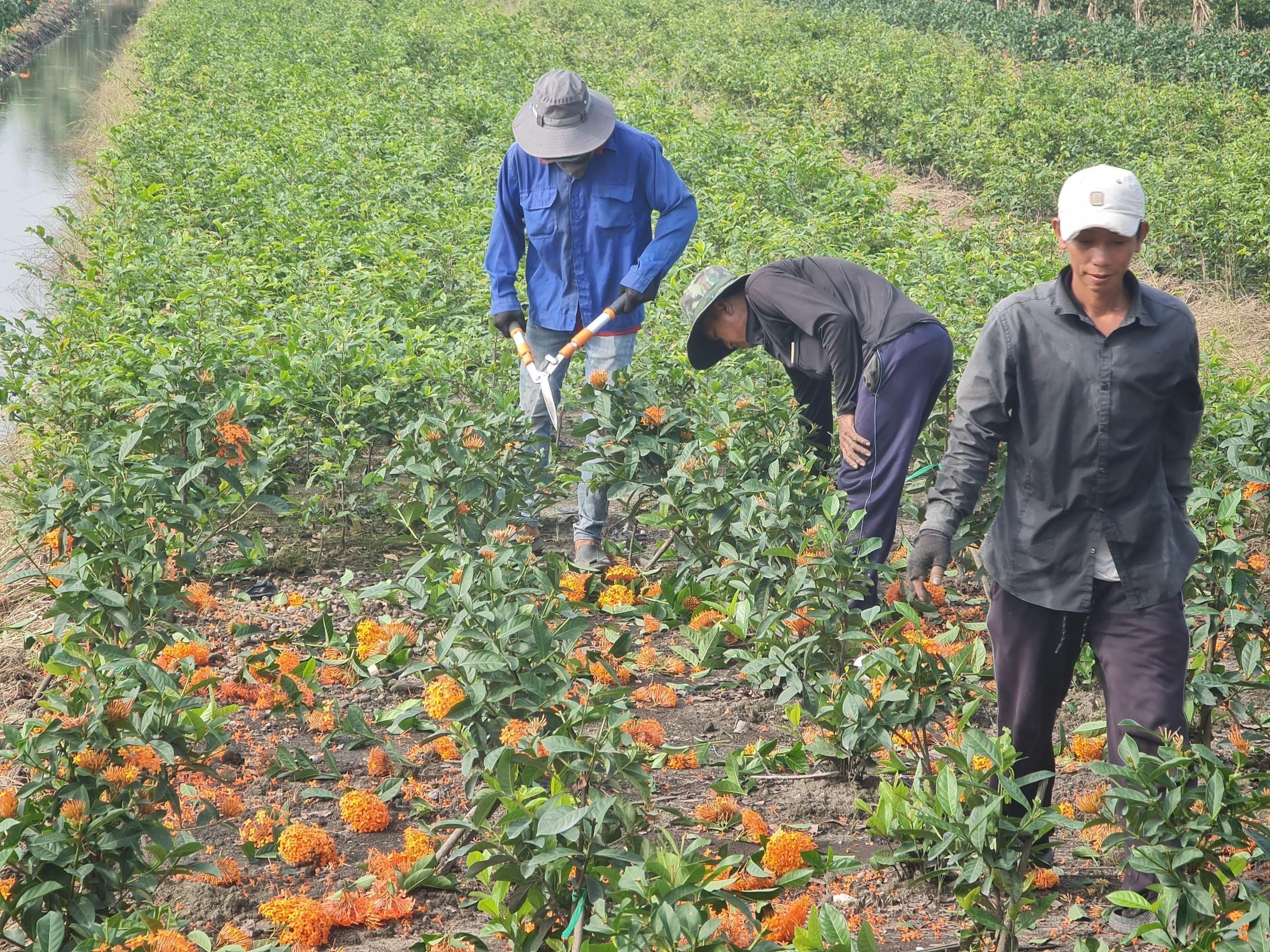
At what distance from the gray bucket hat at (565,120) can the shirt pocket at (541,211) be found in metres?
0.19

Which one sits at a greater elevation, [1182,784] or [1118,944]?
[1182,784]

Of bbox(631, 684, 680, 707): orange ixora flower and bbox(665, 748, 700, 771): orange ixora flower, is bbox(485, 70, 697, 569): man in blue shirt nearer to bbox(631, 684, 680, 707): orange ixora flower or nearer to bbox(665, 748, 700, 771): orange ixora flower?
bbox(631, 684, 680, 707): orange ixora flower

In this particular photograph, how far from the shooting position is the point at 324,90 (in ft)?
43.4

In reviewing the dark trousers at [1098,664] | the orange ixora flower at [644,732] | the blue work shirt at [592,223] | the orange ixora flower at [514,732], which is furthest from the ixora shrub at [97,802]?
the blue work shirt at [592,223]

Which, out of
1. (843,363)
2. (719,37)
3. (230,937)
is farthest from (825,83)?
(230,937)

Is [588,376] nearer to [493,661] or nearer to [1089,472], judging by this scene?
[493,661]

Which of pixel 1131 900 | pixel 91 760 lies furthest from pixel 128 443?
pixel 1131 900

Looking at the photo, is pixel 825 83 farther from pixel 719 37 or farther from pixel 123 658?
pixel 123 658

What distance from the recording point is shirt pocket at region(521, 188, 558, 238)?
14.6 feet

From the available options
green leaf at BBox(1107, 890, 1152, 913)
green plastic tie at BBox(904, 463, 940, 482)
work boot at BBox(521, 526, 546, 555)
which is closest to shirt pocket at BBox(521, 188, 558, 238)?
work boot at BBox(521, 526, 546, 555)

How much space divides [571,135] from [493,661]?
7.59 ft

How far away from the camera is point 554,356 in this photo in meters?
4.53

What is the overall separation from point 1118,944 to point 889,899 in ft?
1.76

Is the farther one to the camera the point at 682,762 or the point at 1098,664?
the point at 682,762
